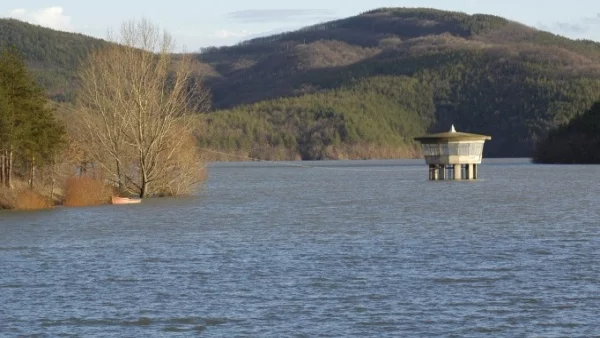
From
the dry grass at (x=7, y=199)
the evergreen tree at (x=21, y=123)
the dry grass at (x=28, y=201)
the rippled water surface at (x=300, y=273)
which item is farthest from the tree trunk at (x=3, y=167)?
the rippled water surface at (x=300, y=273)

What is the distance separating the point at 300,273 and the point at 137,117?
3371 centimetres

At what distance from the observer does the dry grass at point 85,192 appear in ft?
197

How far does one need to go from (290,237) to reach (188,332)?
776 inches

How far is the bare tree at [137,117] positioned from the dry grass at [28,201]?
6.14 metres

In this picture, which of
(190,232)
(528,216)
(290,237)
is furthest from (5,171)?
(528,216)

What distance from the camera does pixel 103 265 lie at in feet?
109

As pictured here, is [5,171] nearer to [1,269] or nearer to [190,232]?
[190,232]

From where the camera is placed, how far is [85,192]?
6097 cm

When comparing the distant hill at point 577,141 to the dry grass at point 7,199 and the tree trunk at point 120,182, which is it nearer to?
the tree trunk at point 120,182

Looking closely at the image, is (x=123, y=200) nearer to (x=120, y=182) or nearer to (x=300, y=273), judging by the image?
(x=120, y=182)

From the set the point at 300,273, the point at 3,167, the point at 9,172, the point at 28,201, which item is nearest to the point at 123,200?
the point at 28,201

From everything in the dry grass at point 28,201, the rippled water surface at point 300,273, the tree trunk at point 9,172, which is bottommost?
the rippled water surface at point 300,273

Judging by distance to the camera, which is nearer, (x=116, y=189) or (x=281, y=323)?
(x=281, y=323)

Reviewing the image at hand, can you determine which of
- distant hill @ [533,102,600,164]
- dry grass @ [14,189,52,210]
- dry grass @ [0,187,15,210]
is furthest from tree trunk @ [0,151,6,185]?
distant hill @ [533,102,600,164]
